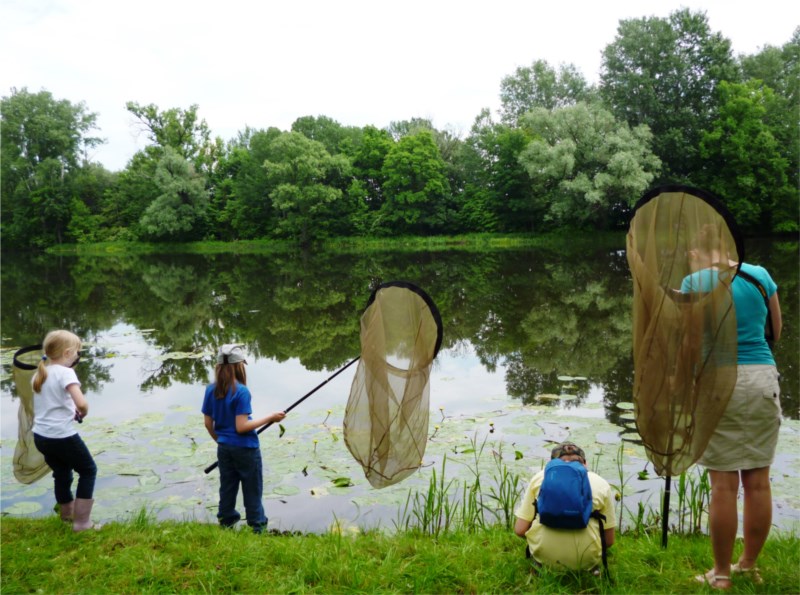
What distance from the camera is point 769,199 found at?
123 feet

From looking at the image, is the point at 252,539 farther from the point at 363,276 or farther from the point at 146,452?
the point at 363,276

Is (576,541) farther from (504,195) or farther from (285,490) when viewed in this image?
(504,195)

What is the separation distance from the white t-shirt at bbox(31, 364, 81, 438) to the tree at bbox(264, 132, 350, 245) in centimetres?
4280

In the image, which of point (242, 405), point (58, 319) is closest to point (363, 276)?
point (58, 319)

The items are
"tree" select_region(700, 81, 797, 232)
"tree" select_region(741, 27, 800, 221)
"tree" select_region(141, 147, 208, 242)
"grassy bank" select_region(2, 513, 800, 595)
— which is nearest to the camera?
"grassy bank" select_region(2, 513, 800, 595)

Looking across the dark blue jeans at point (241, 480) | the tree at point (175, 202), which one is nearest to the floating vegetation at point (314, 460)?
the dark blue jeans at point (241, 480)

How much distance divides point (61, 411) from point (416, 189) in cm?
4429

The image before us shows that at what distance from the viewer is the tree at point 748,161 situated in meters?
36.6

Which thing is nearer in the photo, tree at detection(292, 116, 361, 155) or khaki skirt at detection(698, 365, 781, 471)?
khaki skirt at detection(698, 365, 781, 471)

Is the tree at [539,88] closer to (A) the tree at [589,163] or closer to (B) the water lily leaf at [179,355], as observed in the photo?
(A) the tree at [589,163]

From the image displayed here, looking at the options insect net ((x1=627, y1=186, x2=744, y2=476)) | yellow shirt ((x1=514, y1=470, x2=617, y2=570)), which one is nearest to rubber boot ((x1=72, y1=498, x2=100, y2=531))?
yellow shirt ((x1=514, y1=470, x2=617, y2=570))

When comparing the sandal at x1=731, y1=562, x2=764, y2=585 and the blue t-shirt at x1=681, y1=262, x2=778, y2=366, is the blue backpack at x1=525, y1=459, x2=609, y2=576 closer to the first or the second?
the sandal at x1=731, y1=562, x2=764, y2=585

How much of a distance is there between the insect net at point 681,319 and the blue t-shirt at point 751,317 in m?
0.04

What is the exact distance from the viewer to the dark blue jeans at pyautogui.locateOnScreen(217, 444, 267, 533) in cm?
418
